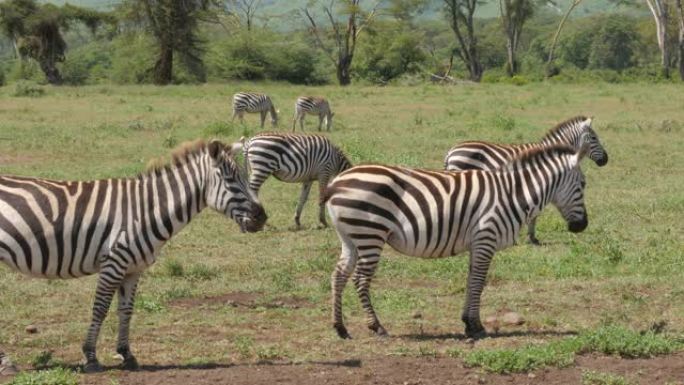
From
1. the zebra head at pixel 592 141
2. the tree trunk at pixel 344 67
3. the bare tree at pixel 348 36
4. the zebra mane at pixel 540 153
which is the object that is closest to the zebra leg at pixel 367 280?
the zebra mane at pixel 540 153

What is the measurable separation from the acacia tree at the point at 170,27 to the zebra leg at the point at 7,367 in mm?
45422

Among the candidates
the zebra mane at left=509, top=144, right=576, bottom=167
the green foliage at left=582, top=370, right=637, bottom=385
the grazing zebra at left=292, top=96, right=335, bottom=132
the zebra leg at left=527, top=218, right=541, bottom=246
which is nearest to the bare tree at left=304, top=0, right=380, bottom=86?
the grazing zebra at left=292, top=96, right=335, bottom=132

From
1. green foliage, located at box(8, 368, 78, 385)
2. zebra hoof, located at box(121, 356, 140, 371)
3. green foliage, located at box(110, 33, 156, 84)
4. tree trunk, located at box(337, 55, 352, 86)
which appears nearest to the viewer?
green foliage, located at box(8, 368, 78, 385)

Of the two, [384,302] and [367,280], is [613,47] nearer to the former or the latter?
[384,302]

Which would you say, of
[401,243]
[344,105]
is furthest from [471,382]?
[344,105]

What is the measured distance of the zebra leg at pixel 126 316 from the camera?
25.0 ft

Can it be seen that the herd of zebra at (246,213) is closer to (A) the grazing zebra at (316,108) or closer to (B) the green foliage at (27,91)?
(A) the grazing zebra at (316,108)

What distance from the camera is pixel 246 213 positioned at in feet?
25.7

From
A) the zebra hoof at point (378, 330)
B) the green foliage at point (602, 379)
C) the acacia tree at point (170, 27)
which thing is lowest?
the zebra hoof at point (378, 330)

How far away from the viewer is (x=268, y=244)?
13211 mm

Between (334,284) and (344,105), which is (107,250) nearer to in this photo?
(334,284)

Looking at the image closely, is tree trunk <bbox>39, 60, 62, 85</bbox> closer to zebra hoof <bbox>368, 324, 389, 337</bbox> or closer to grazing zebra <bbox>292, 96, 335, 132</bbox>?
grazing zebra <bbox>292, 96, 335, 132</bbox>

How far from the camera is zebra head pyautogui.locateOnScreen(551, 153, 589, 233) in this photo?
30.6ft

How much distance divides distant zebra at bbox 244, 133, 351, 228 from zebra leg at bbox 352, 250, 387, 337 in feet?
18.3
